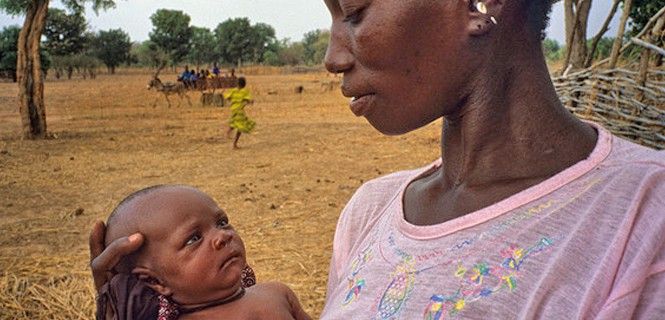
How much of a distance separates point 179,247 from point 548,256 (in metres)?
1.03

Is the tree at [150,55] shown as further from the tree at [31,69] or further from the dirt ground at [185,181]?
the tree at [31,69]

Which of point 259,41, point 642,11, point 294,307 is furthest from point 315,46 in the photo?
point 294,307

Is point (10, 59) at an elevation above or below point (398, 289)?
below

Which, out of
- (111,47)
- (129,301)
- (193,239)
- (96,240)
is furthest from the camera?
(111,47)

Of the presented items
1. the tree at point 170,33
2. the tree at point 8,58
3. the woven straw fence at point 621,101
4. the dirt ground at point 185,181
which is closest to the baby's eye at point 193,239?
the woven straw fence at point 621,101

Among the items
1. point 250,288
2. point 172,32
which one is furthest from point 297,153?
point 172,32

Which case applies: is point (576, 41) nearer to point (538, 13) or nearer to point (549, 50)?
→ point (549, 50)

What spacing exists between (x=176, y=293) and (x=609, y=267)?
1.15m

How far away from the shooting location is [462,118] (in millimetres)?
1322

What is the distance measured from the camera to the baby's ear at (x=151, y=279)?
1739 millimetres

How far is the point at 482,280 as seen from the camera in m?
1.09

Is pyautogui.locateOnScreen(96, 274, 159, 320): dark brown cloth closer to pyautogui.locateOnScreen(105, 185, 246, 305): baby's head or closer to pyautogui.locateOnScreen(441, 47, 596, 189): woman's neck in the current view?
pyautogui.locateOnScreen(105, 185, 246, 305): baby's head

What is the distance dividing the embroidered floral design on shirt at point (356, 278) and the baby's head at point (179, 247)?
488mm

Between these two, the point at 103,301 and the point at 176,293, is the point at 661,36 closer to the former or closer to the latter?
the point at 176,293
